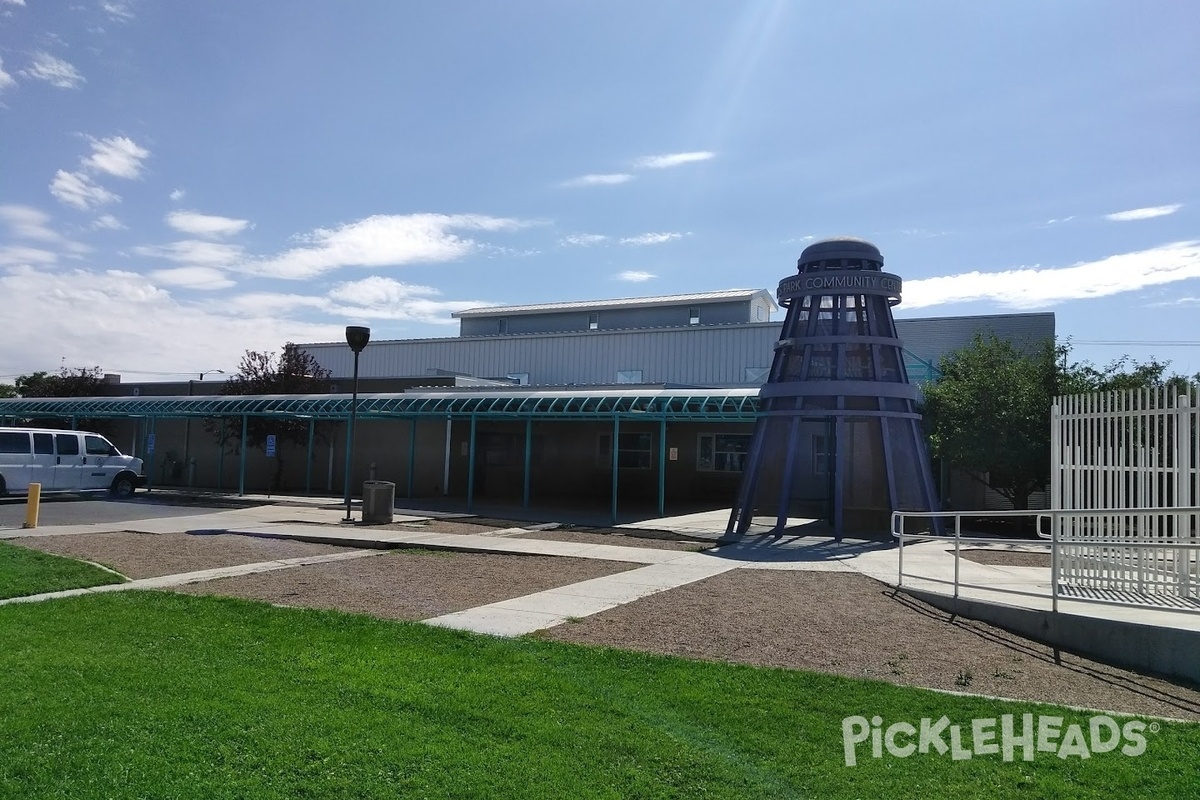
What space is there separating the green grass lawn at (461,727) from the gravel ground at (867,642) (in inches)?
22.9

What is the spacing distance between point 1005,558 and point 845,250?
708cm

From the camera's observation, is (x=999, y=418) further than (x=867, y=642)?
Yes

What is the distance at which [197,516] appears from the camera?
68.3 feet

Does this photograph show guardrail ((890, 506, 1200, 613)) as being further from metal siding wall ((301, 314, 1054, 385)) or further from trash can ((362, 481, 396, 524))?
metal siding wall ((301, 314, 1054, 385))

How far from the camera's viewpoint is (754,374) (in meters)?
33.2

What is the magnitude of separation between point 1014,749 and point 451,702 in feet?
11.3

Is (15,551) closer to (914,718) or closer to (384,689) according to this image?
(384,689)

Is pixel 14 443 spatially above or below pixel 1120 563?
above

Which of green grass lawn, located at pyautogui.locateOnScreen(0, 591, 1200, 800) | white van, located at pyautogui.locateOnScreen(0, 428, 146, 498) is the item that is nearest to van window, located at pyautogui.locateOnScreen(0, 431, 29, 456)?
white van, located at pyautogui.locateOnScreen(0, 428, 146, 498)

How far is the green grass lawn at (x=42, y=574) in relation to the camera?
10.2 meters

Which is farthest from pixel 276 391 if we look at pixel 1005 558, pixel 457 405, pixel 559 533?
pixel 1005 558

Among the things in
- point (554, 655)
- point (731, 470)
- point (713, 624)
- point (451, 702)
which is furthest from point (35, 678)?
point (731, 470)

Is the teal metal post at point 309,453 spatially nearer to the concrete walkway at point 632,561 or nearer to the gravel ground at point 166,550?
the concrete walkway at point 632,561

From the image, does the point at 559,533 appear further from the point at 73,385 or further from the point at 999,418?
the point at 73,385
